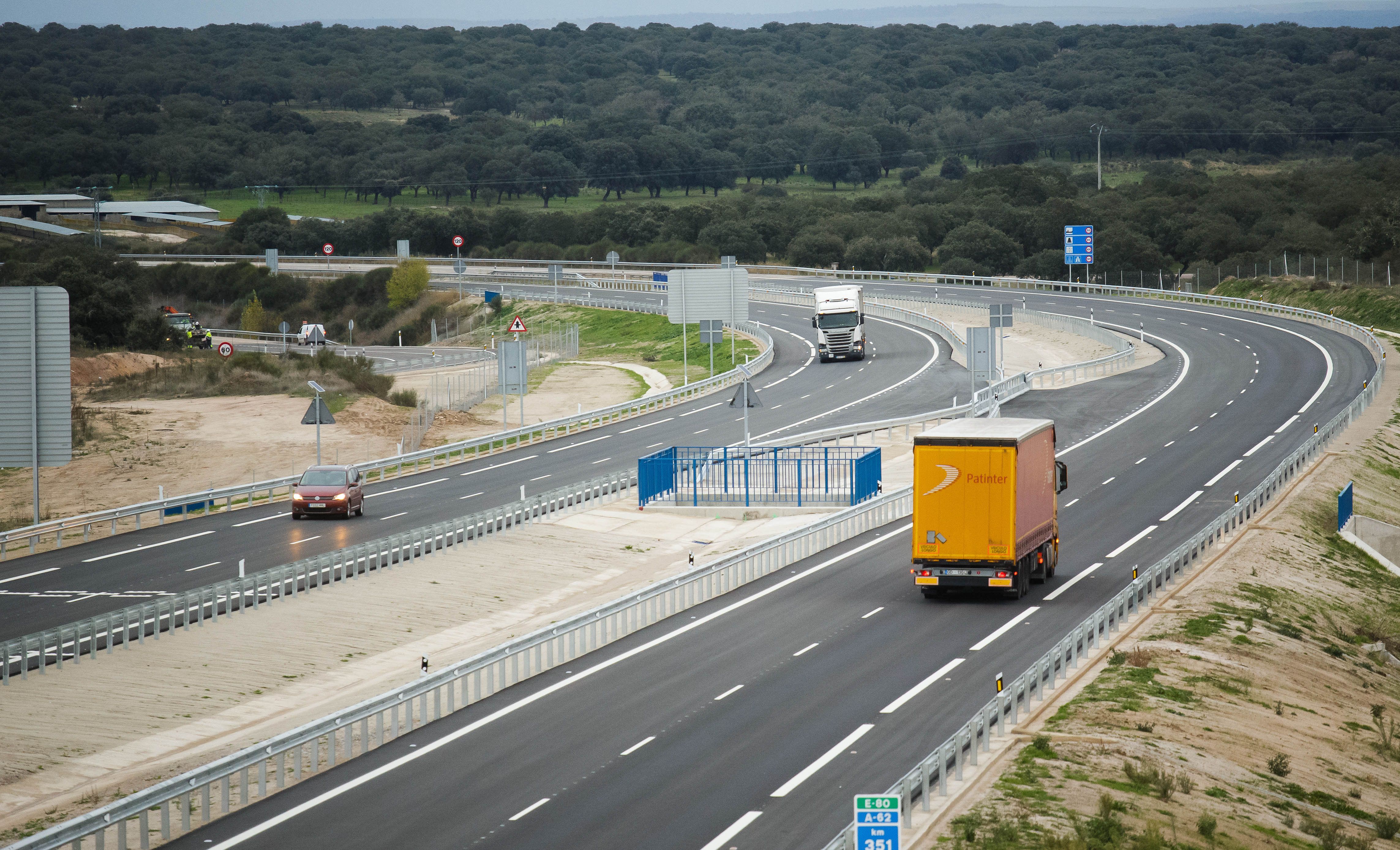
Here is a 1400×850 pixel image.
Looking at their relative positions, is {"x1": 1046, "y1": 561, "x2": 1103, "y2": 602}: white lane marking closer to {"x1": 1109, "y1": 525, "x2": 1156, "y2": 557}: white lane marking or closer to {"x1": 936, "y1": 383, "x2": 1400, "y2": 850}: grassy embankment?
{"x1": 1109, "y1": 525, "x2": 1156, "y2": 557}: white lane marking

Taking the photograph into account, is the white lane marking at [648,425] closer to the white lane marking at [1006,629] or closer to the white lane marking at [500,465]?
the white lane marking at [500,465]

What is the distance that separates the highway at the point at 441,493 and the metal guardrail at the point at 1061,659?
1821 centimetres

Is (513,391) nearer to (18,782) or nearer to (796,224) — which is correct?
(18,782)

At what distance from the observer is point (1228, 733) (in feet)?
69.9

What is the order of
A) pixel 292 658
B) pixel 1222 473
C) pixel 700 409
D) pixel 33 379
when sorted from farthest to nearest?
pixel 700 409 < pixel 1222 473 < pixel 33 379 < pixel 292 658

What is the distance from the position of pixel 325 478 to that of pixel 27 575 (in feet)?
30.0

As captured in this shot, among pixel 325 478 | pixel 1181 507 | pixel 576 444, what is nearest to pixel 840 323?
pixel 576 444

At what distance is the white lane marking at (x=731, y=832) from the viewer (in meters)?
15.3

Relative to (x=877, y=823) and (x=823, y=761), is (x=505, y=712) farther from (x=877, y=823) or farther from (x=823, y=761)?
(x=877, y=823)

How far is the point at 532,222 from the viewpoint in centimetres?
16125

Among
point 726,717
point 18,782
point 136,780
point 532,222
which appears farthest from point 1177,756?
Result: point 532,222

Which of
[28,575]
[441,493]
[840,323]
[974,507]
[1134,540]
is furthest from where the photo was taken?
[840,323]

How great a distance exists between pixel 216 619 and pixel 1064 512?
2267cm

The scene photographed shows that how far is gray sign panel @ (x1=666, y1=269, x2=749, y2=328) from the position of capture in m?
59.5
